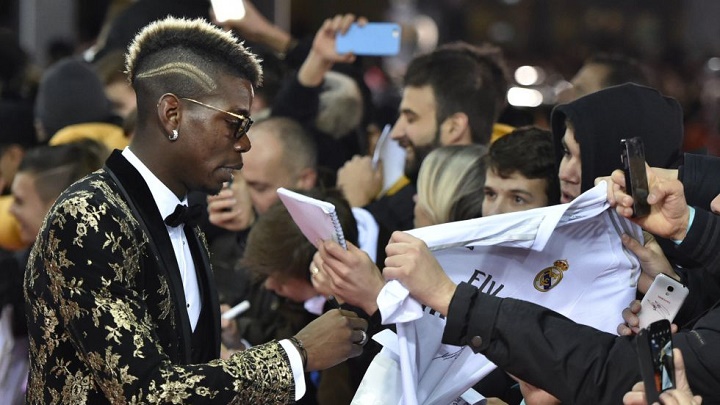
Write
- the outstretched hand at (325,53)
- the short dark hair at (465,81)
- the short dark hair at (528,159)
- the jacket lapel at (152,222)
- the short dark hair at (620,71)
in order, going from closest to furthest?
1. the jacket lapel at (152,222)
2. the short dark hair at (528,159)
3. the short dark hair at (465,81)
4. the outstretched hand at (325,53)
5. the short dark hair at (620,71)

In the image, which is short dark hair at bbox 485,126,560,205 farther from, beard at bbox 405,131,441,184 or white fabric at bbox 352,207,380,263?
beard at bbox 405,131,441,184

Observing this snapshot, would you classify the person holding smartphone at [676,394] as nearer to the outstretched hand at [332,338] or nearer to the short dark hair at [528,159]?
the outstretched hand at [332,338]

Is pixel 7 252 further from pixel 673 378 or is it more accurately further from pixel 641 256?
pixel 673 378

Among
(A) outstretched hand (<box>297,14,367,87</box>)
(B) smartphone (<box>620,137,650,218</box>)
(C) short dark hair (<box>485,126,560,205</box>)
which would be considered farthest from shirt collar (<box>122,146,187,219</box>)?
(A) outstretched hand (<box>297,14,367,87</box>)

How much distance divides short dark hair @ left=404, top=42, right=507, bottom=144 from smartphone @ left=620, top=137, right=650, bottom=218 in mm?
2429

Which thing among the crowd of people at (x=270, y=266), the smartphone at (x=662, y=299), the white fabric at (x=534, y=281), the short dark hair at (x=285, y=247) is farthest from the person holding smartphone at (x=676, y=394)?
the short dark hair at (x=285, y=247)

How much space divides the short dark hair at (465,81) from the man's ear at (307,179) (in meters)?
0.64

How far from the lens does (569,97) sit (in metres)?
6.59

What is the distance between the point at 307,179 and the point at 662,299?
8.27ft

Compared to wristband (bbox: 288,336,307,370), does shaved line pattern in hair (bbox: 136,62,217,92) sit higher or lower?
higher

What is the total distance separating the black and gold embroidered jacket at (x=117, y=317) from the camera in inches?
103

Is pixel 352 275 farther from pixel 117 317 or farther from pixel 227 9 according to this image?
pixel 227 9

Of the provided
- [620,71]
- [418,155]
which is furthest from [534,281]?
[620,71]

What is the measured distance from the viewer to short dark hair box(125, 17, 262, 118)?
9.50 feet
